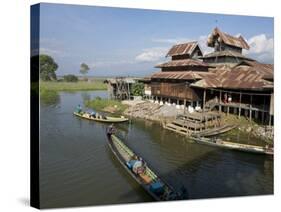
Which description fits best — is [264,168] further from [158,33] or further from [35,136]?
[35,136]

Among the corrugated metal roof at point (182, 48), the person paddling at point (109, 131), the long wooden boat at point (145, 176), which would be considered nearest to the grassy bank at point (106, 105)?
the person paddling at point (109, 131)

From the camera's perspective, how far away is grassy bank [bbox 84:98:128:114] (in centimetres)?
730

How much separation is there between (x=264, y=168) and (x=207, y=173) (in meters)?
1.30

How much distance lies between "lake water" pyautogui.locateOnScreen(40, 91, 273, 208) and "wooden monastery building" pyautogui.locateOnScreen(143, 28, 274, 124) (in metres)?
1.07

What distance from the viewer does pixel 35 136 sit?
5617 mm

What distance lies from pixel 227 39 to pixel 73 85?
140 inches

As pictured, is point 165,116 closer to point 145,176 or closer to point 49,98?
point 145,176

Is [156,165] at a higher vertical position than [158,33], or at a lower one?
lower

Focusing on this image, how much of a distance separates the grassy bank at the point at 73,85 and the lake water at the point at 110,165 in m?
0.15

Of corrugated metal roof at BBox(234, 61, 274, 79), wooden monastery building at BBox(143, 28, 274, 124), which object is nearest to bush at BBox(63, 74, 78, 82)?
wooden monastery building at BBox(143, 28, 274, 124)

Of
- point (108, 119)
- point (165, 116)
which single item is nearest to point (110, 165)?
point (108, 119)

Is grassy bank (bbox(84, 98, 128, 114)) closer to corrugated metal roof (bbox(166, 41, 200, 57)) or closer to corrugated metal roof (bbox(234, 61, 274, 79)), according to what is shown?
corrugated metal roof (bbox(166, 41, 200, 57))

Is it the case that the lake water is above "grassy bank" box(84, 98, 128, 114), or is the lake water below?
below

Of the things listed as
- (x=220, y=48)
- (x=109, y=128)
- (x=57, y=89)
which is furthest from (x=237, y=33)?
(x=57, y=89)
